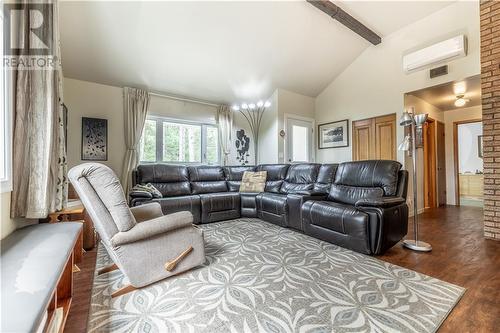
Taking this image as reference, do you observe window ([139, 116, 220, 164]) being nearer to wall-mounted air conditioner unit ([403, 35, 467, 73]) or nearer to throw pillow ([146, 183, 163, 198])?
throw pillow ([146, 183, 163, 198])

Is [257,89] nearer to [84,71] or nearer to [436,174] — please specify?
[84,71]

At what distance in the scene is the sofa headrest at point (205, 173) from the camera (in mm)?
4309

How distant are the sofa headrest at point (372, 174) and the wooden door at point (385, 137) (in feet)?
5.59

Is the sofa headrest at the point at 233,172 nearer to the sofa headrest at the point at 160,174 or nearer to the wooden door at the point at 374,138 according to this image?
the sofa headrest at the point at 160,174

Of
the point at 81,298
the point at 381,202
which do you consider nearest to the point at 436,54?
the point at 381,202

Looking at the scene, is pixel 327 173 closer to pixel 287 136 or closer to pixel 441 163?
pixel 287 136

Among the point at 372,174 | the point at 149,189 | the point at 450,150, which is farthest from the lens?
the point at 450,150

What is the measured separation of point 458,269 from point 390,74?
140 inches

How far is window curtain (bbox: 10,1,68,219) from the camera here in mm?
1524

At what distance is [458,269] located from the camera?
202 centimetres

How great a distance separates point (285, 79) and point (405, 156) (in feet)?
9.10

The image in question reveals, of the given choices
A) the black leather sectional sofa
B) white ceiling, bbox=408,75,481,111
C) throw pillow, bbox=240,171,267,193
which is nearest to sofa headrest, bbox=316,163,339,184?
the black leather sectional sofa

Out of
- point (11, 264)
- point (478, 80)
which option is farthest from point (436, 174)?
point (11, 264)

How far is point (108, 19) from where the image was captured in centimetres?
286
